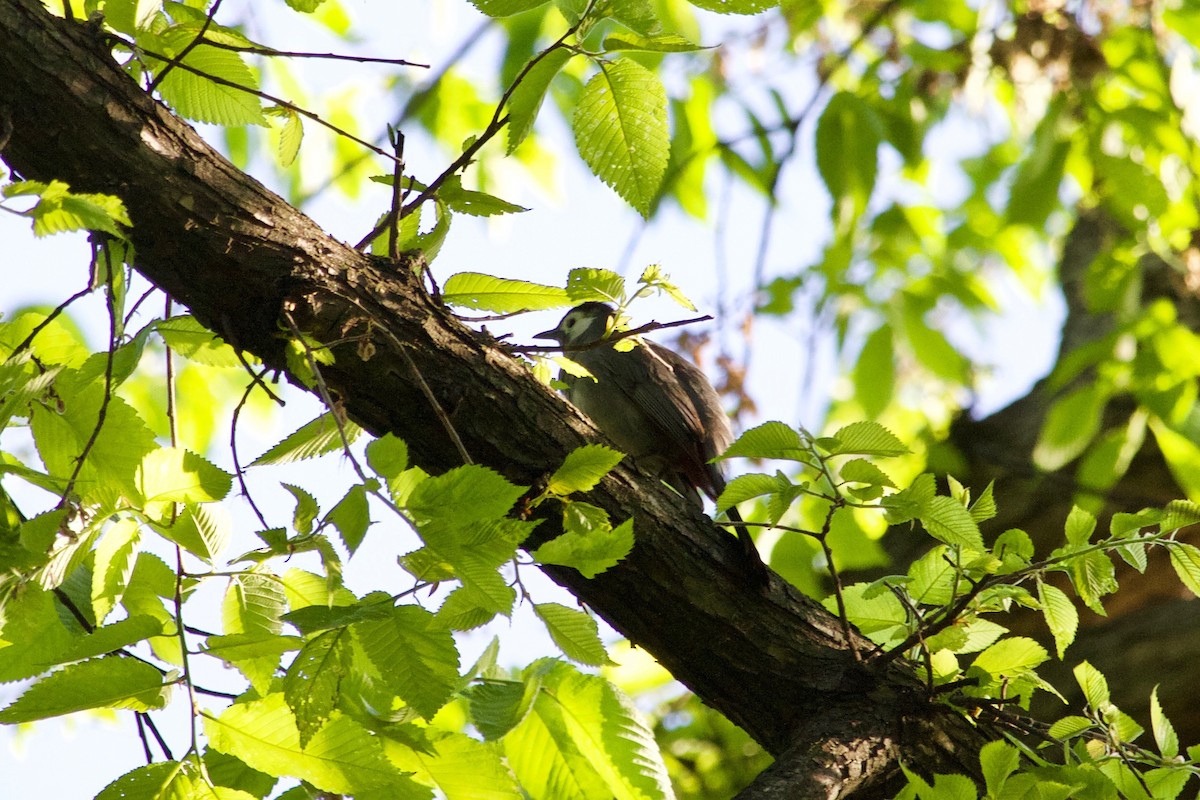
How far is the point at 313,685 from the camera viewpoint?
140 centimetres

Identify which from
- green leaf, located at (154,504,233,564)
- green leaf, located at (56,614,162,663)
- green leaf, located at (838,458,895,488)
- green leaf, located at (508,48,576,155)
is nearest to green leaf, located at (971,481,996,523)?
green leaf, located at (838,458,895,488)

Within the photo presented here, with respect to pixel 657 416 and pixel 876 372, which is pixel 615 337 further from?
pixel 876 372

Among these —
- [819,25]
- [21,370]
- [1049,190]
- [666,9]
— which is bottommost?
[21,370]

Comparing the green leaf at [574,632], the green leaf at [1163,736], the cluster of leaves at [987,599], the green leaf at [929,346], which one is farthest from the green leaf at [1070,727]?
the green leaf at [929,346]

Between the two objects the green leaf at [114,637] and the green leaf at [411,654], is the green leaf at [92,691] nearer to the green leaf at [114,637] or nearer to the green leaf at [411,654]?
the green leaf at [114,637]

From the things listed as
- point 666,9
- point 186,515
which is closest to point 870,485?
point 186,515

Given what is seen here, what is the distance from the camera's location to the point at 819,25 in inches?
278

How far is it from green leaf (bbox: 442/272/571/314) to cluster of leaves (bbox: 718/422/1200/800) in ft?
1.71

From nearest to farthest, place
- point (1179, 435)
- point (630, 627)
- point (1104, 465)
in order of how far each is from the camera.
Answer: point (630, 627) < point (1179, 435) < point (1104, 465)

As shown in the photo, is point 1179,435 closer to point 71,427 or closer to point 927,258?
point 927,258

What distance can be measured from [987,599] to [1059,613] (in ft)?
0.46

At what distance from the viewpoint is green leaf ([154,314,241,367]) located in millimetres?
2023

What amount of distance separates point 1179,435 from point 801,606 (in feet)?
7.24

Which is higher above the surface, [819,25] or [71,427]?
[819,25]
